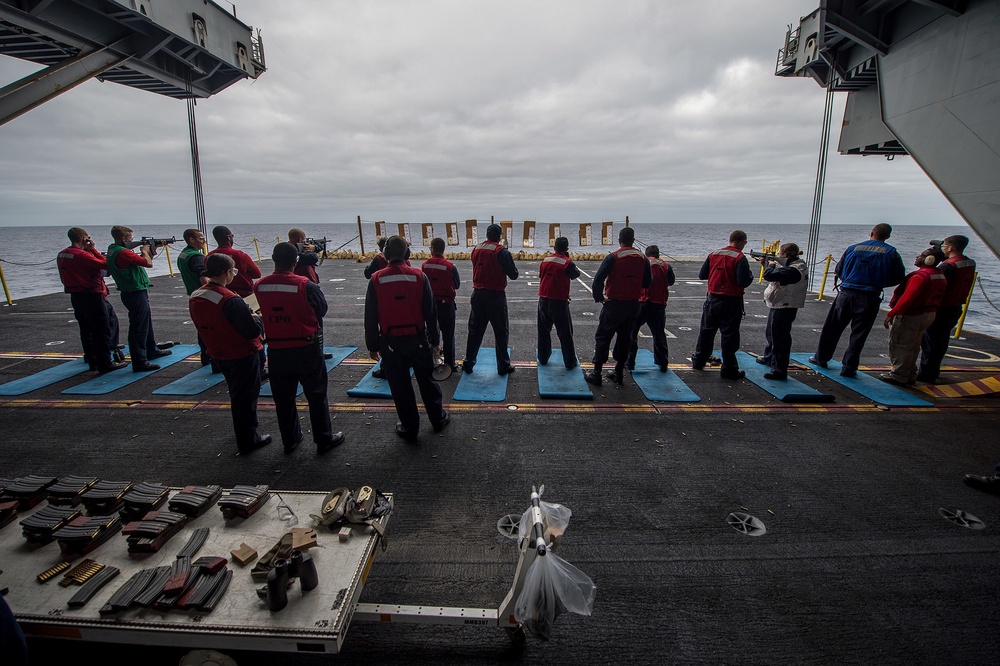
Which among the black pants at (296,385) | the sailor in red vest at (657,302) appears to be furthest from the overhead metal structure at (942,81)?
the black pants at (296,385)

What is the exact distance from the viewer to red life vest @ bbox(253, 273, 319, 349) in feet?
13.8

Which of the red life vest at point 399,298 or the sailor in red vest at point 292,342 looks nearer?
the sailor in red vest at point 292,342

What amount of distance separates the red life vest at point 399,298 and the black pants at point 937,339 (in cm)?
768

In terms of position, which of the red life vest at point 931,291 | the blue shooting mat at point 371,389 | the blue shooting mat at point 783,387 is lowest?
the blue shooting mat at point 783,387

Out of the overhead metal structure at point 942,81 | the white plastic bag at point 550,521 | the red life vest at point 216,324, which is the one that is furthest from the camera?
the overhead metal structure at point 942,81

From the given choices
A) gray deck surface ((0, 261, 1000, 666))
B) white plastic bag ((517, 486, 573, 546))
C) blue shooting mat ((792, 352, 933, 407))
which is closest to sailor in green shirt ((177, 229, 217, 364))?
gray deck surface ((0, 261, 1000, 666))

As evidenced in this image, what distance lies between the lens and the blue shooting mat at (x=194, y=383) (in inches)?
246

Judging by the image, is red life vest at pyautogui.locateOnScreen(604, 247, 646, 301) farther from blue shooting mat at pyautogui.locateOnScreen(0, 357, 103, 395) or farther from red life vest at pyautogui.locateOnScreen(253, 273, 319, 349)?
blue shooting mat at pyautogui.locateOnScreen(0, 357, 103, 395)

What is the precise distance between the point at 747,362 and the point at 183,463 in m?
8.32

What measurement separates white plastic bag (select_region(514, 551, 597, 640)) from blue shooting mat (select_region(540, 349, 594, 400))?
157 inches

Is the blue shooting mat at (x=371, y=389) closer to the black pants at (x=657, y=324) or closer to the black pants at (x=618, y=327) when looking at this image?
the black pants at (x=618, y=327)

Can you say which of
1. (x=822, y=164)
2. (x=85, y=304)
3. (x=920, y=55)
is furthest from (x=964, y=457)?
(x=85, y=304)

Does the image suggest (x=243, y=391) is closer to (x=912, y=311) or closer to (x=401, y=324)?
(x=401, y=324)

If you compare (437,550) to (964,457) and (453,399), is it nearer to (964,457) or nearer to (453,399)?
(453,399)
